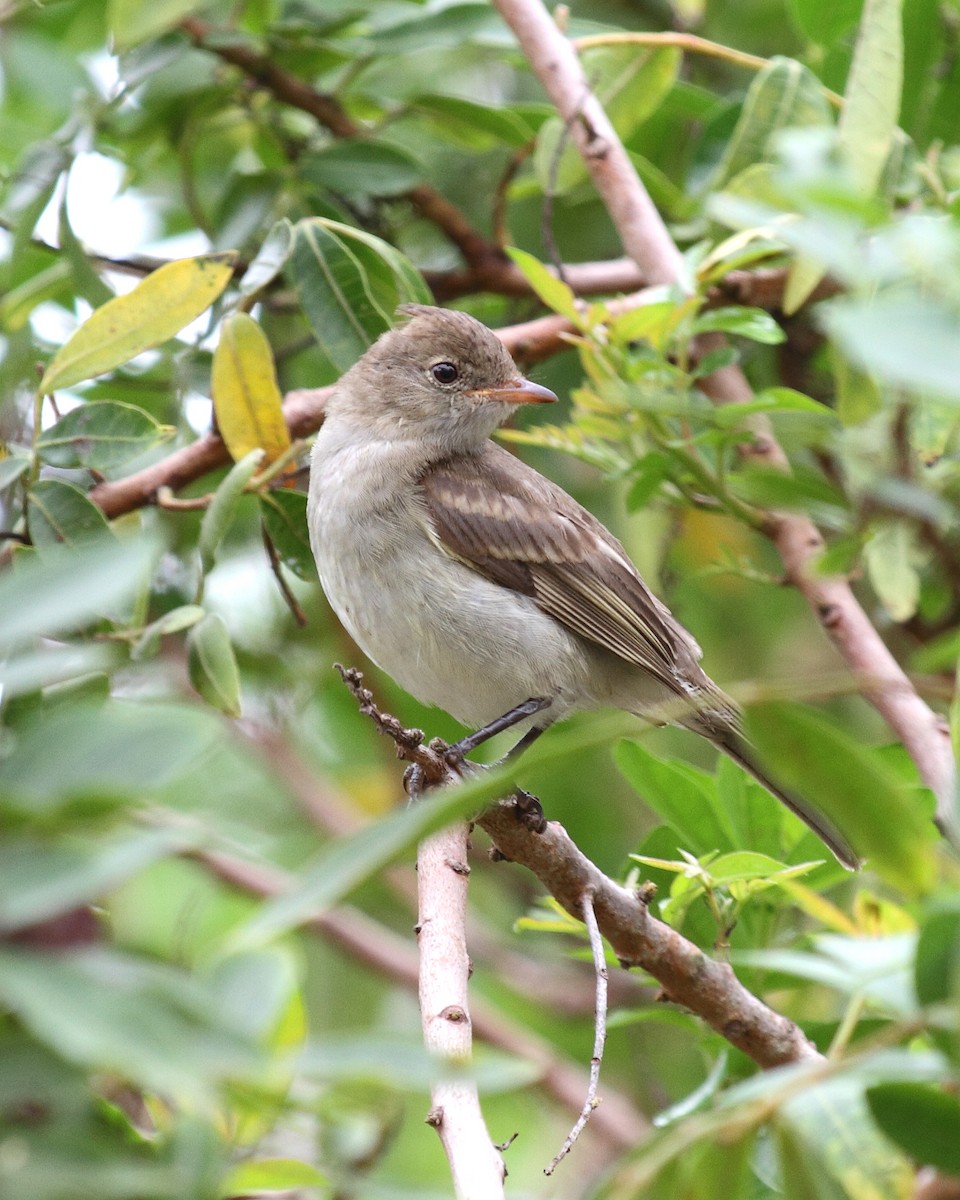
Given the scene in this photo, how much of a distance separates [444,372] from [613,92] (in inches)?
37.2

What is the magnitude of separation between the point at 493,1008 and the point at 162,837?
14.4ft

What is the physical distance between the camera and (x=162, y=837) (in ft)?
3.24

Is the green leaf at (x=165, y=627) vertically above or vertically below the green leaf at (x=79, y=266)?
below

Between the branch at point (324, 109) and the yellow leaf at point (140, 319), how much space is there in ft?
4.19

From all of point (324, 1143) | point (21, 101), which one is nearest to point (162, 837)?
point (324, 1143)

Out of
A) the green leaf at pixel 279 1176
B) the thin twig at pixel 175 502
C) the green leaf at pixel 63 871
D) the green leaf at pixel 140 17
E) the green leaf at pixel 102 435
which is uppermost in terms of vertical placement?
the green leaf at pixel 140 17

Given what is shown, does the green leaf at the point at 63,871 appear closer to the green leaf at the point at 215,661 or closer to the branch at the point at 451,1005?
the branch at the point at 451,1005

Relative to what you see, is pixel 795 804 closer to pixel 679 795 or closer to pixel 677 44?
pixel 679 795

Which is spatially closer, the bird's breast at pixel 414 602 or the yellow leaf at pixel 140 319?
the yellow leaf at pixel 140 319

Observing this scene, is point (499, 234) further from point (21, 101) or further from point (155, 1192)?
point (155, 1192)

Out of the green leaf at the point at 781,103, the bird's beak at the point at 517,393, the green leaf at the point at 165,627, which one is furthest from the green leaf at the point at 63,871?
the bird's beak at the point at 517,393

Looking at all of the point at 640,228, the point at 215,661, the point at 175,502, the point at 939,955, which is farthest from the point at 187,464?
the point at 939,955

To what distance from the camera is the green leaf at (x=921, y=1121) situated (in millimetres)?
1287

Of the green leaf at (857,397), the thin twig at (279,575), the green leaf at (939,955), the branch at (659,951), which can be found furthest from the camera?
the thin twig at (279,575)
